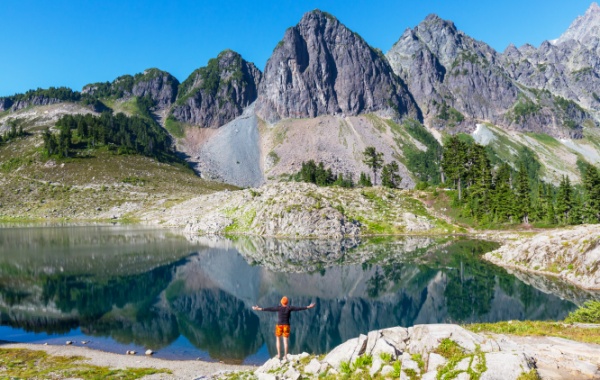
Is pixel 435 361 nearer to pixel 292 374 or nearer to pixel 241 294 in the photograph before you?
pixel 292 374

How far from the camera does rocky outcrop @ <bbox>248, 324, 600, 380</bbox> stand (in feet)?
49.2

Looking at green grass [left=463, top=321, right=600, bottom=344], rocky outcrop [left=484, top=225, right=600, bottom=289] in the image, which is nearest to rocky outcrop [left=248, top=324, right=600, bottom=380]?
green grass [left=463, top=321, right=600, bottom=344]

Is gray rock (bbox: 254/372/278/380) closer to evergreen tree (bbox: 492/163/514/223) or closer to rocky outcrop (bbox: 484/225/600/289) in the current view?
rocky outcrop (bbox: 484/225/600/289)

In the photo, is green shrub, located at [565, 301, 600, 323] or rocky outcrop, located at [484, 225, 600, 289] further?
rocky outcrop, located at [484, 225, 600, 289]

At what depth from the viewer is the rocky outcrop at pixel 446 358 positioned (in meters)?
15.0

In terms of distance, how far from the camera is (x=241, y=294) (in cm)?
5466

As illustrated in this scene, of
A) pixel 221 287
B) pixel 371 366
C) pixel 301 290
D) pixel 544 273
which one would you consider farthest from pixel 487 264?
pixel 371 366

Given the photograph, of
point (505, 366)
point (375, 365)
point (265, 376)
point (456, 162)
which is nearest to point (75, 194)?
point (456, 162)

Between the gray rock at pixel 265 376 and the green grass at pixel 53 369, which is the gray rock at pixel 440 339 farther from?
the green grass at pixel 53 369

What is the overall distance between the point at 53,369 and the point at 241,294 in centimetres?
2934

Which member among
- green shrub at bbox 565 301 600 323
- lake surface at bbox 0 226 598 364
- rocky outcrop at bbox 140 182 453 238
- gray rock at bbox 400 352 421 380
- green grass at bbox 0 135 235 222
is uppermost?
green grass at bbox 0 135 235 222

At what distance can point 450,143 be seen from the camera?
13825cm

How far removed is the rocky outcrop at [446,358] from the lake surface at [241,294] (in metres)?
13.3

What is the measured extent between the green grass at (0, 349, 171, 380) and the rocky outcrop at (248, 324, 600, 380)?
10910mm
